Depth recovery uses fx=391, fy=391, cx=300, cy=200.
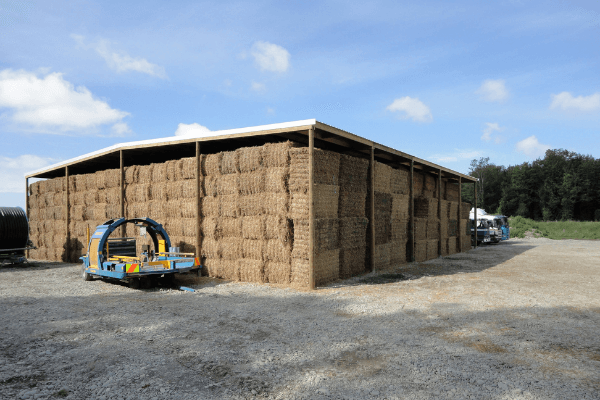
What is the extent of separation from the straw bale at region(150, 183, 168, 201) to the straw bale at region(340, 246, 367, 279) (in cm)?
708

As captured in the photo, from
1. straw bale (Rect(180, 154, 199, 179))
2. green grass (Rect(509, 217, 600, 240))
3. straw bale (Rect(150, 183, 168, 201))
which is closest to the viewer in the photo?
straw bale (Rect(180, 154, 199, 179))

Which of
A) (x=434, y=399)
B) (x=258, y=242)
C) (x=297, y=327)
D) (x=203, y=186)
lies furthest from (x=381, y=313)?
(x=203, y=186)

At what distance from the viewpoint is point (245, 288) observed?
11.4 metres

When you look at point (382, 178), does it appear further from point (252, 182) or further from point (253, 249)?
point (253, 249)

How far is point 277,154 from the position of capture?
11656 millimetres

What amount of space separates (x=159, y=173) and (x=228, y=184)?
3.69 m

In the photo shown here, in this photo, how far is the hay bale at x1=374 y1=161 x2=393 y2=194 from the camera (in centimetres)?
1477

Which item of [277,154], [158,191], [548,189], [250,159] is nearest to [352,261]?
[277,154]

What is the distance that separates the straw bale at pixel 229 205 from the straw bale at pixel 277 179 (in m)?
1.40

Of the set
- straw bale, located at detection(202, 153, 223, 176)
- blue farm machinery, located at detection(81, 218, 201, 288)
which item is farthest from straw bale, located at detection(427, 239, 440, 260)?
blue farm machinery, located at detection(81, 218, 201, 288)

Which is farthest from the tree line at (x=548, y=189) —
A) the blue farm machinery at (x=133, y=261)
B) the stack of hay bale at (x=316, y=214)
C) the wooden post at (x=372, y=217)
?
the blue farm machinery at (x=133, y=261)

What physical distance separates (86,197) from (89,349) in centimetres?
1406

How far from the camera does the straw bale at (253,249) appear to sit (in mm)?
11973

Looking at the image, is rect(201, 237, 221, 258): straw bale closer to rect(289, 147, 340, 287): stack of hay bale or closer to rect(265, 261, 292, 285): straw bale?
rect(265, 261, 292, 285): straw bale
